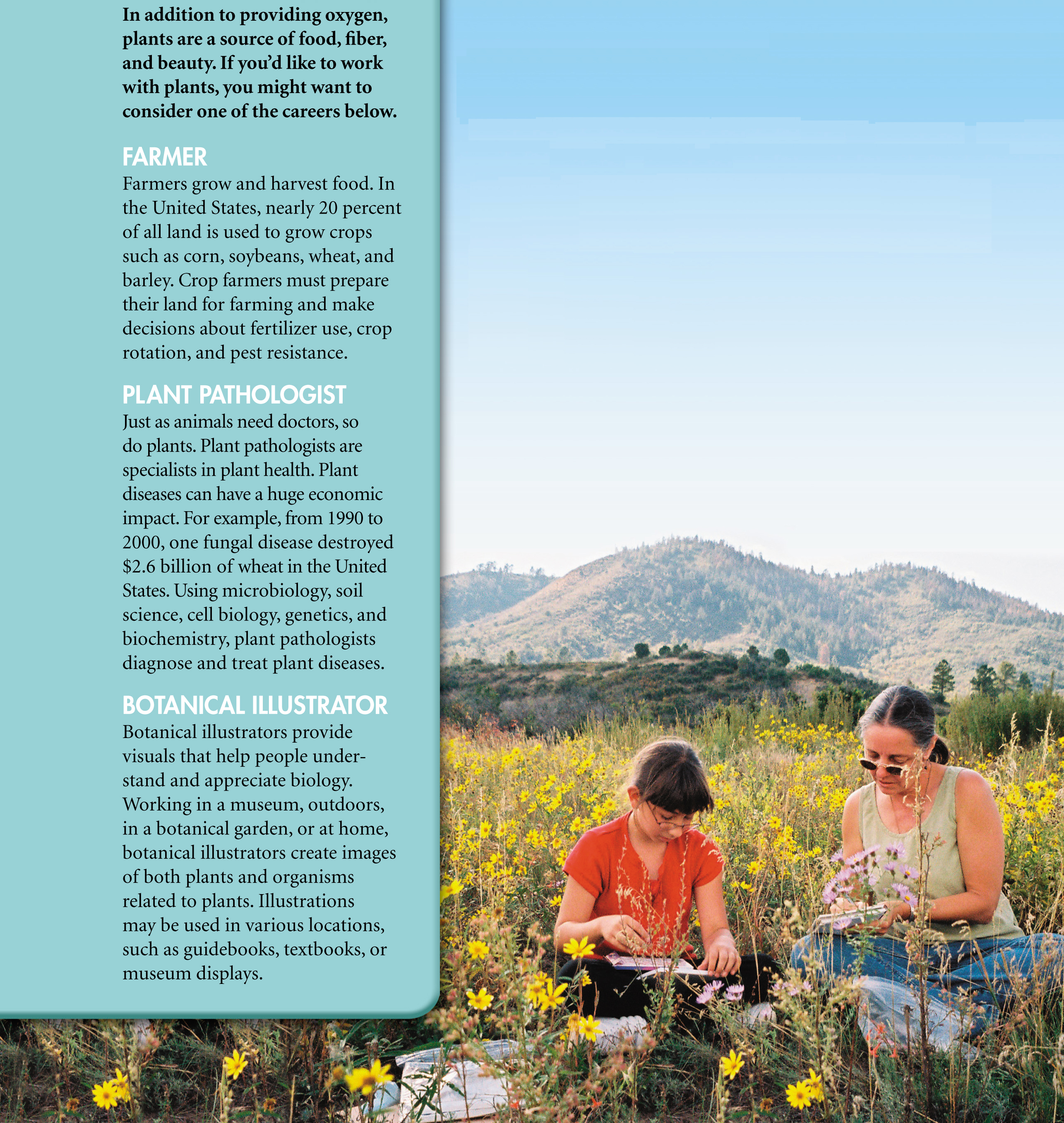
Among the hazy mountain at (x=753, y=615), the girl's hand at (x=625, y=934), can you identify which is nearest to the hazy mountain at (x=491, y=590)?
the hazy mountain at (x=753, y=615)

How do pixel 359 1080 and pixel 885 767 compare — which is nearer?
A: pixel 359 1080

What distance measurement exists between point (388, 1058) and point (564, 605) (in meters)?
41.1

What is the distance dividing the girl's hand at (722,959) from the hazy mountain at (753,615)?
16.8 meters

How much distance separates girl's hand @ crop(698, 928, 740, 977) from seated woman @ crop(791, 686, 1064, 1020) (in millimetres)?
196

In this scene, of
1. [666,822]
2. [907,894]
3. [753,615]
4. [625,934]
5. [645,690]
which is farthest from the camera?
[753,615]

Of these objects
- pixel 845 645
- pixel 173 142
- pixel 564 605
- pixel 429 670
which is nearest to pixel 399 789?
pixel 429 670

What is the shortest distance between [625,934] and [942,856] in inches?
48.9

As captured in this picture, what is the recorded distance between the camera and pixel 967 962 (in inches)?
117

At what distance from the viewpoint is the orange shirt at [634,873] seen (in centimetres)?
289

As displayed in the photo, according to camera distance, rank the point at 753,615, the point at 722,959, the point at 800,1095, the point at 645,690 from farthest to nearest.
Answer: the point at 753,615 < the point at 645,690 < the point at 722,959 < the point at 800,1095

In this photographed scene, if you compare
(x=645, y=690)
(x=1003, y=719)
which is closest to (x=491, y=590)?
(x=645, y=690)

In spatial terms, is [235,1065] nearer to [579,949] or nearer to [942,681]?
[579,949]

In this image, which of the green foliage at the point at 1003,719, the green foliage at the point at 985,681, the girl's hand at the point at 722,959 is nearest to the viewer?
the girl's hand at the point at 722,959

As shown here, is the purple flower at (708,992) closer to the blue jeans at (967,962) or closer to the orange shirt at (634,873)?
the blue jeans at (967,962)
